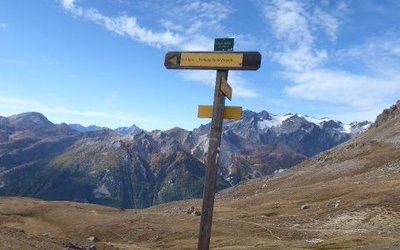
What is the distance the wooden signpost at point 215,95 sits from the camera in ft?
54.6

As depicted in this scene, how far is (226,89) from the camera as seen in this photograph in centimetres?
1716

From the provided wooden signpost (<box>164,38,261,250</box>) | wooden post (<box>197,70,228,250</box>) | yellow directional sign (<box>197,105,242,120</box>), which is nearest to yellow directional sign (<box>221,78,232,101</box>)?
wooden signpost (<box>164,38,261,250</box>)

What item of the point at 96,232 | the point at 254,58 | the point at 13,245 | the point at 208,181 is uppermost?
the point at 254,58

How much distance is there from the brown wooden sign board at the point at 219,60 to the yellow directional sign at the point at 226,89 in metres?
0.54

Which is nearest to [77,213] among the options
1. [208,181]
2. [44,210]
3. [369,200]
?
[44,210]

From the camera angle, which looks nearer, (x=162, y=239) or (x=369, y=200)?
(x=162, y=239)

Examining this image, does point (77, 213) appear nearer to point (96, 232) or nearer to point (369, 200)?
point (96, 232)

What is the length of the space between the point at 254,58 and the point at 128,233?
225ft

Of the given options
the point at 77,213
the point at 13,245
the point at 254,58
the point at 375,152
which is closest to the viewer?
the point at 254,58

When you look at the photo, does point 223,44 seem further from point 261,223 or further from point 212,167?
point 261,223

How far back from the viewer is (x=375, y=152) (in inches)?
6294

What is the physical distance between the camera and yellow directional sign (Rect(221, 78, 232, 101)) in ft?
55.5

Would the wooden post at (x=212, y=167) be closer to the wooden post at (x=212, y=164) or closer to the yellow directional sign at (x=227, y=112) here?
the wooden post at (x=212, y=164)

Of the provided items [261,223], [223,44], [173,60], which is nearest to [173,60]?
[173,60]
